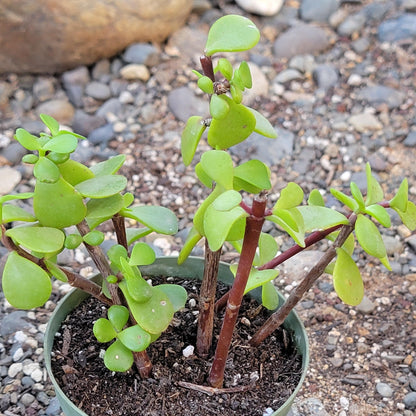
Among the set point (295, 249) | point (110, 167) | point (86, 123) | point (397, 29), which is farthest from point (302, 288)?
point (397, 29)

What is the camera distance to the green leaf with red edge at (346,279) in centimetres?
101

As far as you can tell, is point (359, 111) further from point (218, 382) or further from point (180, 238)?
point (218, 382)

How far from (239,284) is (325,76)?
70.7 inches

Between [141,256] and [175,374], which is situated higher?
[141,256]

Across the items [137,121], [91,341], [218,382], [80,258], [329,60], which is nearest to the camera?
[218,382]

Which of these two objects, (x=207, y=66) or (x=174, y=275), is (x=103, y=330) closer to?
(x=174, y=275)

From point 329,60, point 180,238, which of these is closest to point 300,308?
point 180,238

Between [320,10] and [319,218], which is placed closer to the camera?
[319,218]

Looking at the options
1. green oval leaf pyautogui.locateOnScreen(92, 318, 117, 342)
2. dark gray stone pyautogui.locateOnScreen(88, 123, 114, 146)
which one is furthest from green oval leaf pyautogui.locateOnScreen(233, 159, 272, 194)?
dark gray stone pyautogui.locateOnScreen(88, 123, 114, 146)

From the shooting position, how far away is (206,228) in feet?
2.83

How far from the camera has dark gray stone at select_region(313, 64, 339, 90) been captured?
260 cm

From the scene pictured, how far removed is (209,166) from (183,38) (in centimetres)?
202

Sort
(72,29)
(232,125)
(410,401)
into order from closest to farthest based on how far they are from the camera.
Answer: (232,125) < (410,401) < (72,29)

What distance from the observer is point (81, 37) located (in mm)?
2543
